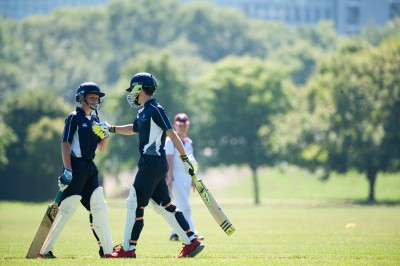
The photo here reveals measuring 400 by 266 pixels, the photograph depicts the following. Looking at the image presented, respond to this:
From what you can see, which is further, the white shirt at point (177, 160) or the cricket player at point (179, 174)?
the white shirt at point (177, 160)

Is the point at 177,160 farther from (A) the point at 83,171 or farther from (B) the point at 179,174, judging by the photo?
(A) the point at 83,171

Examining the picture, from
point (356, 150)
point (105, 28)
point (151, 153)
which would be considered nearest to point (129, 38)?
point (105, 28)

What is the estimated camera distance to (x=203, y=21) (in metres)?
172

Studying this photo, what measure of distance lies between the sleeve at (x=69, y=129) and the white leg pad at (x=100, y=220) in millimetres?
947

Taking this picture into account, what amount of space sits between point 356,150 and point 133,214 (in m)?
47.1

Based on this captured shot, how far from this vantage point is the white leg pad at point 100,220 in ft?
53.1

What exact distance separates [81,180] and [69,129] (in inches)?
32.6

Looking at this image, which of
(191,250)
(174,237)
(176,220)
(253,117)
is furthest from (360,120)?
(191,250)

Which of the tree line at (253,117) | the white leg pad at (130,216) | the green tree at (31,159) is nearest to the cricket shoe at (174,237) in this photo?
the white leg pad at (130,216)

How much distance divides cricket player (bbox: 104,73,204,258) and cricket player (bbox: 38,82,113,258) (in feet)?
1.52

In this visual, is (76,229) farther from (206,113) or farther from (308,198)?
(206,113)

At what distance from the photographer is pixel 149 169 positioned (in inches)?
631

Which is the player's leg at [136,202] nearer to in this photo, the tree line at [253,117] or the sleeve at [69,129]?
the sleeve at [69,129]

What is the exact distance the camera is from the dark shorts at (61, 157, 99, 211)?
52.7ft
